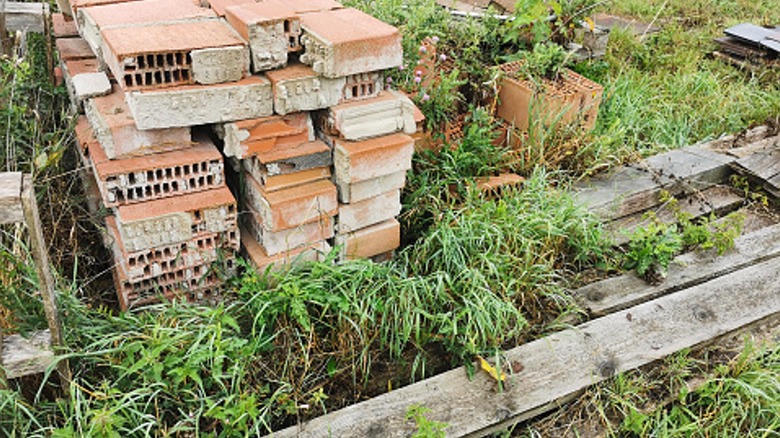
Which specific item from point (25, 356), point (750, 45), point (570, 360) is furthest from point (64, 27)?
point (750, 45)

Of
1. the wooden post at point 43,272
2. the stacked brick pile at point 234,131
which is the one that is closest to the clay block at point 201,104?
the stacked brick pile at point 234,131

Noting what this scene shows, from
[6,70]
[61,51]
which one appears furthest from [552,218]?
[6,70]

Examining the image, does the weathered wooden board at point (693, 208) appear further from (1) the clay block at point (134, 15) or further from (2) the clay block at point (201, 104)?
(1) the clay block at point (134, 15)

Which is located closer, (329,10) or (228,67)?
(228,67)

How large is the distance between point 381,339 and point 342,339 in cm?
17

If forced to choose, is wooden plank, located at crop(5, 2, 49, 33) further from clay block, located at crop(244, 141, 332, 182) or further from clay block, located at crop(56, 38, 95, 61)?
clay block, located at crop(244, 141, 332, 182)

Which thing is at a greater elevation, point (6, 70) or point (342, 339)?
point (6, 70)

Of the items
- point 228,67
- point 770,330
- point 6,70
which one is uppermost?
point 228,67

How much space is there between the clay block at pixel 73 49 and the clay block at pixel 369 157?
156cm

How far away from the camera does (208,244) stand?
3.09 meters

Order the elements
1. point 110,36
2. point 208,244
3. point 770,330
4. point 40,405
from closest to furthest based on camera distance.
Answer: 1. point 40,405
2. point 110,36
3. point 208,244
4. point 770,330

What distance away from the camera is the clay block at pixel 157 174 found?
2.85 metres

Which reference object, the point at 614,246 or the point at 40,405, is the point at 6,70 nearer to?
the point at 40,405

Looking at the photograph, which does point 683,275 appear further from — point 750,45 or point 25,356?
point 750,45
